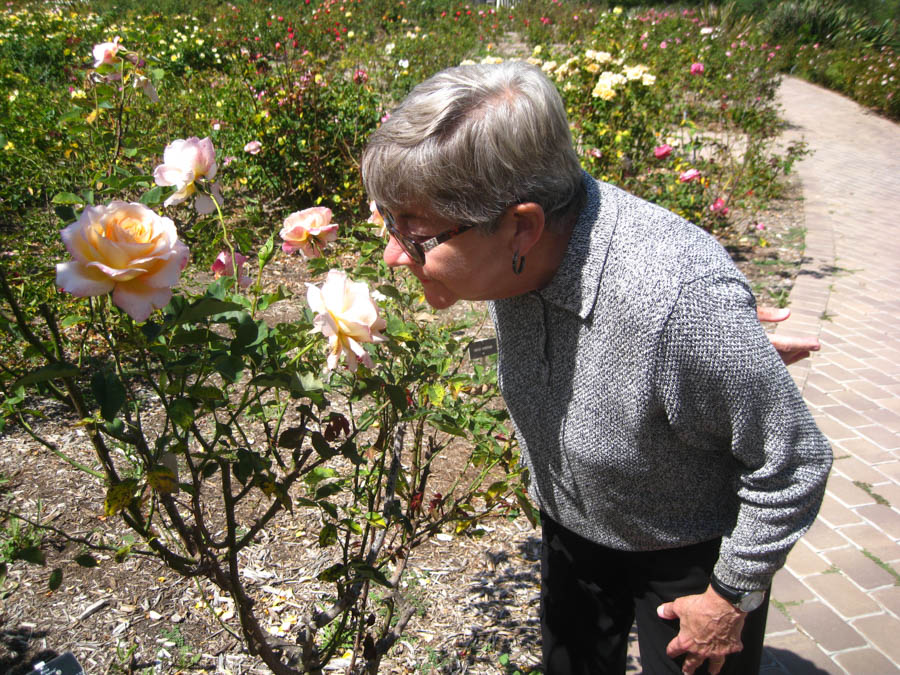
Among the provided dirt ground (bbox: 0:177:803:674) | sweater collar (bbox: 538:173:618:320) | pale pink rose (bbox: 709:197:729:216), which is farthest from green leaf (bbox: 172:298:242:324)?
pale pink rose (bbox: 709:197:729:216)

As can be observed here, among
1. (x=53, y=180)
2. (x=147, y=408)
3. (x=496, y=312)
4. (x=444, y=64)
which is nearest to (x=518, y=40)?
(x=444, y=64)

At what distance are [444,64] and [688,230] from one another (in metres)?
10.8

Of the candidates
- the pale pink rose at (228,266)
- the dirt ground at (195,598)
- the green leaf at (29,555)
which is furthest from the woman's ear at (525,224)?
the dirt ground at (195,598)

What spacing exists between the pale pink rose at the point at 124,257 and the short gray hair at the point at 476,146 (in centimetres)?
39

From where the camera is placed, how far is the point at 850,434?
358cm

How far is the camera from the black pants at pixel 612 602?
1.40 metres

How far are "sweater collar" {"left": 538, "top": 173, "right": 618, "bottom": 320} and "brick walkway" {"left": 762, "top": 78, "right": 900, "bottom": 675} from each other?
175 cm

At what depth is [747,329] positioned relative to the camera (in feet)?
3.52

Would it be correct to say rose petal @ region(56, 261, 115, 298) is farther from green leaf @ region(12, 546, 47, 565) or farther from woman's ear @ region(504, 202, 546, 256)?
woman's ear @ region(504, 202, 546, 256)

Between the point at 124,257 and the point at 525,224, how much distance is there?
62 cm

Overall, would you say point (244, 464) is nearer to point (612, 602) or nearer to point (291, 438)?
point (291, 438)

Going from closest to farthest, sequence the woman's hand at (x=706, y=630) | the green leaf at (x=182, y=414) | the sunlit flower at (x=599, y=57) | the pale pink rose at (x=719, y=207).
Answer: the green leaf at (x=182, y=414)
the woman's hand at (x=706, y=630)
the sunlit flower at (x=599, y=57)
the pale pink rose at (x=719, y=207)

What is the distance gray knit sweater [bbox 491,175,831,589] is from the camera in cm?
109

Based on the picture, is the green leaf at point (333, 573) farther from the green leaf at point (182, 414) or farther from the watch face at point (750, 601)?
the watch face at point (750, 601)
